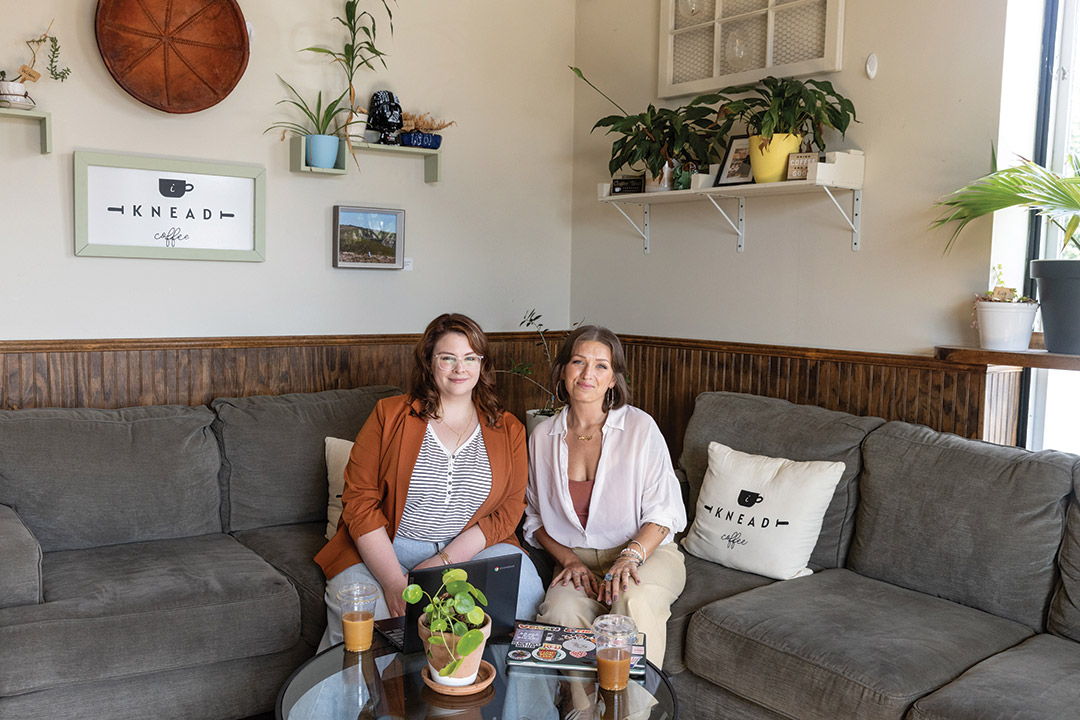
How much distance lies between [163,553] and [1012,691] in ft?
7.11

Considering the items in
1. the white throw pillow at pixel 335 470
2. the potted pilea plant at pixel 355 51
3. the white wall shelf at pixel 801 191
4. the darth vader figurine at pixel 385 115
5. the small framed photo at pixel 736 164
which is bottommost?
the white throw pillow at pixel 335 470

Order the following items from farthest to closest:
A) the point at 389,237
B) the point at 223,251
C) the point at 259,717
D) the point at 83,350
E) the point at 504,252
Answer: the point at 504,252, the point at 389,237, the point at 223,251, the point at 83,350, the point at 259,717

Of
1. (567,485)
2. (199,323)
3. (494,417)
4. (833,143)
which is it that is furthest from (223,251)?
(833,143)

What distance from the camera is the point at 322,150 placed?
131 inches

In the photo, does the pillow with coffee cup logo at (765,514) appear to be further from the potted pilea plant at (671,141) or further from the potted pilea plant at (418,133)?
the potted pilea plant at (418,133)

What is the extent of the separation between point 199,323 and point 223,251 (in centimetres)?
26

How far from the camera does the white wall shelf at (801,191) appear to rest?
297cm

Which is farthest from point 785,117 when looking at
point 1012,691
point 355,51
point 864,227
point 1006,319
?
point 1012,691

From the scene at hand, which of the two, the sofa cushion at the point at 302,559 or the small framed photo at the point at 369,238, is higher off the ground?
the small framed photo at the point at 369,238

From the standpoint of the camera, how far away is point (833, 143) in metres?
3.14

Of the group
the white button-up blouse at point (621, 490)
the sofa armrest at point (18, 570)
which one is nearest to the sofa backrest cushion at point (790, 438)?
the white button-up blouse at point (621, 490)

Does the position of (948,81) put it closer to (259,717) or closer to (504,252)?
(504,252)

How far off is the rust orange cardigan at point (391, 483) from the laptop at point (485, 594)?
0.44 m

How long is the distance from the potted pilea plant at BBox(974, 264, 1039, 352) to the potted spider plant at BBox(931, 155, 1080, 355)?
0.16 feet
